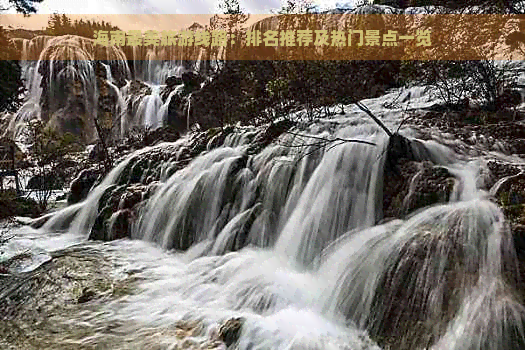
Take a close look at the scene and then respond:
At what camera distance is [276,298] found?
473 cm

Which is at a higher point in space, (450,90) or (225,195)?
(450,90)

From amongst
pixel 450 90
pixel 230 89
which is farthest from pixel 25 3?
pixel 450 90

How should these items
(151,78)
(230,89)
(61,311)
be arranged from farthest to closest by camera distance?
(151,78)
(230,89)
(61,311)

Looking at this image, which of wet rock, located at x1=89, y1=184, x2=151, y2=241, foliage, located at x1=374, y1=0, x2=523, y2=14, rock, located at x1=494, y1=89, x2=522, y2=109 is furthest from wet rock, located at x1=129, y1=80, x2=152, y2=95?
foliage, located at x1=374, y1=0, x2=523, y2=14

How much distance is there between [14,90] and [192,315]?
7639 millimetres

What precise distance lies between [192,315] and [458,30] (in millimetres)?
7079

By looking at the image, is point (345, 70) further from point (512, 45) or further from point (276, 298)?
point (276, 298)

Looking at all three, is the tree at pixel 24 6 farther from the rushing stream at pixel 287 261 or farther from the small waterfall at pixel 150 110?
the small waterfall at pixel 150 110

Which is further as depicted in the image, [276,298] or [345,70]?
[345,70]

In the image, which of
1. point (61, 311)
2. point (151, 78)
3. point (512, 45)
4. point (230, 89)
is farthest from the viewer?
point (151, 78)

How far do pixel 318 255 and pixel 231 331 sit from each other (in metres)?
2.00

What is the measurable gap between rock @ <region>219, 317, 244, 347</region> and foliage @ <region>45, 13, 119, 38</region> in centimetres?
4784

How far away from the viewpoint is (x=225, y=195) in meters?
7.67

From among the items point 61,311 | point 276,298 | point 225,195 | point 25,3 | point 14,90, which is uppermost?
point 25,3
